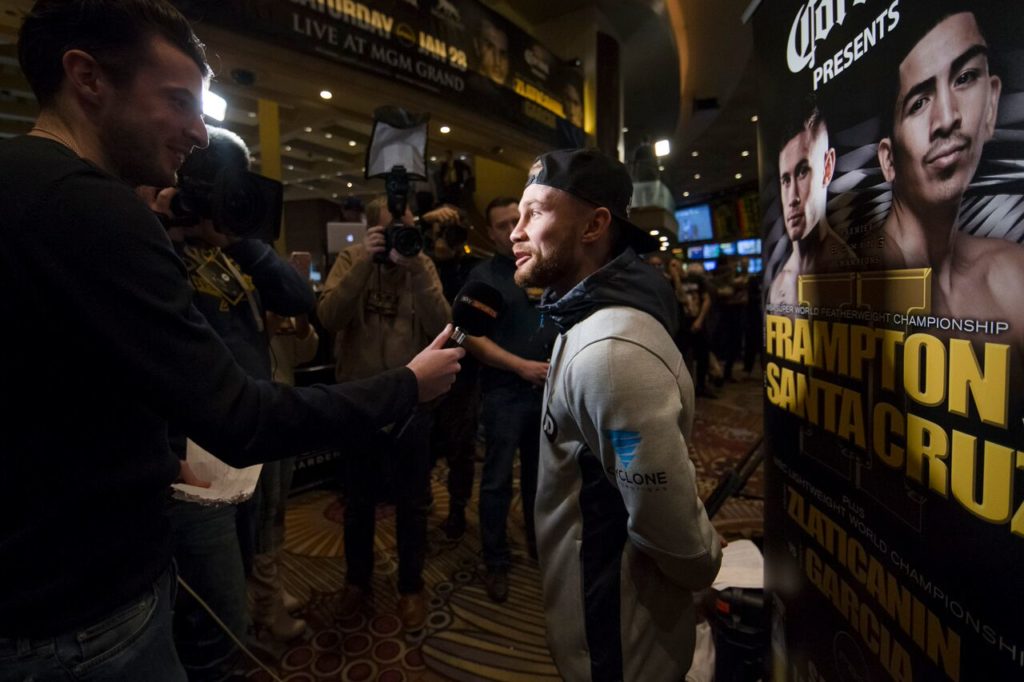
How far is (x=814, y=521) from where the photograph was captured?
4.31ft

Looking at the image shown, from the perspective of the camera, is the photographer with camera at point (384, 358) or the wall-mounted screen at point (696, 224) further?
the wall-mounted screen at point (696, 224)

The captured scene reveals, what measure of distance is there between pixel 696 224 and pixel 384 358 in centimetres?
1752

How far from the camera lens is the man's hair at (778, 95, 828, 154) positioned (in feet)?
3.91

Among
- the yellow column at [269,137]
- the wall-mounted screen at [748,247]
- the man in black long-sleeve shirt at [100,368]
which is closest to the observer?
the man in black long-sleeve shirt at [100,368]

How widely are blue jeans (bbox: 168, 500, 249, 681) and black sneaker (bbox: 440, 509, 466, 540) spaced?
1.71 meters

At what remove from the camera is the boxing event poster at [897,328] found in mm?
739

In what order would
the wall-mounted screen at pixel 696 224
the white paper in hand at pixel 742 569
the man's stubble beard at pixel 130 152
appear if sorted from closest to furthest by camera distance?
the man's stubble beard at pixel 130 152, the white paper in hand at pixel 742 569, the wall-mounted screen at pixel 696 224

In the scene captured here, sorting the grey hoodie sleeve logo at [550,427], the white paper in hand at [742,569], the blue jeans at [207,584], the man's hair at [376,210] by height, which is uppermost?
the man's hair at [376,210]

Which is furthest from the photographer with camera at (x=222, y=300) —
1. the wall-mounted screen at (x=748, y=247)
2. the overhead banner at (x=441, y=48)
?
the wall-mounted screen at (x=748, y=247)

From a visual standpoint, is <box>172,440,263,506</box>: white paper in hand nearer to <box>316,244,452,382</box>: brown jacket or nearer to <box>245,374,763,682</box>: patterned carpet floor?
<box>316,244,452,382</box>: brown jacket

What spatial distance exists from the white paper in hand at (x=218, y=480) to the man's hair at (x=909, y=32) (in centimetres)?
156

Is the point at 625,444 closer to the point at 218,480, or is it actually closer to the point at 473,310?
the point at 473,310

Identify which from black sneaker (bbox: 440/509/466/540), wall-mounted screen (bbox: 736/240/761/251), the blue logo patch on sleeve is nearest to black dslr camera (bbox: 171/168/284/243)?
the blue logo patch on sleeve

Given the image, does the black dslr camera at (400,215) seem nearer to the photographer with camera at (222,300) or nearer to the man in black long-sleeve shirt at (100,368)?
the photographer with camera at (222,300)
